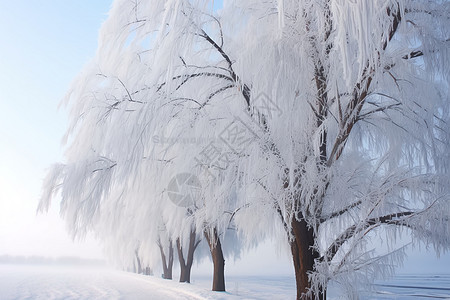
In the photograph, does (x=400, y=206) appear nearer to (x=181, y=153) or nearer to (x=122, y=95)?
(x=181, y=153)

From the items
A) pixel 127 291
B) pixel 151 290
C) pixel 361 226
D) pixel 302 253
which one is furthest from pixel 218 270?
pixel 361 226

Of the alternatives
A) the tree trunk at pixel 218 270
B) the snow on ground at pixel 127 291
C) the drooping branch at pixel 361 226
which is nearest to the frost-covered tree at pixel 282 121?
the drooping branch at pixel 361 226

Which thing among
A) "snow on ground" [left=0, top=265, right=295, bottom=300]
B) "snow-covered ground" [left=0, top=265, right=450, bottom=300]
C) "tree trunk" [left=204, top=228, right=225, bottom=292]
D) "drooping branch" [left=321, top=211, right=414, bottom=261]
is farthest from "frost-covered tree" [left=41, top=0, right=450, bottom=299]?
"tree trunk" [left=204, top=228, right=225, bottom=292]

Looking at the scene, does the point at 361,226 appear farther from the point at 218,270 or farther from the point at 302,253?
the point at 218,270

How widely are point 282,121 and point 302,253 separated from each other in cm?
186

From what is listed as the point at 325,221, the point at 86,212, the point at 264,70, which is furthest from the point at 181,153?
the point at 325,221

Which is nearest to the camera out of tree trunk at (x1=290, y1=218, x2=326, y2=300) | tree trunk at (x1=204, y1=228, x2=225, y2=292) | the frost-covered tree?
the frost-covered tree

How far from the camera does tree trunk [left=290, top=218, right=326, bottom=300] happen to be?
4.61 meters

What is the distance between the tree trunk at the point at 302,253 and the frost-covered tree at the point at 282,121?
0.06 ft

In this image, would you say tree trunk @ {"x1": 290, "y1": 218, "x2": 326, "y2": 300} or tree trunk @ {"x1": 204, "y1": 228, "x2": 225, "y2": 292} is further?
tree trunk @ {"x1": 204, "y1": 228, "x2": 225, "y2": 292}

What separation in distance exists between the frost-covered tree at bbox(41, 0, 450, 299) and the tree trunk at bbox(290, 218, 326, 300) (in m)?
0.02

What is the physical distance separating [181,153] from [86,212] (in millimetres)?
1673

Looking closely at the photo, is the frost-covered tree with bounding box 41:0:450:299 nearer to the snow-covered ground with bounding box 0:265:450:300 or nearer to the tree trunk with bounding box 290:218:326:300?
the tree trunk with bounding box 290:218:326:300

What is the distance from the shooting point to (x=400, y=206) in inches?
187
